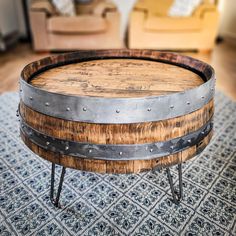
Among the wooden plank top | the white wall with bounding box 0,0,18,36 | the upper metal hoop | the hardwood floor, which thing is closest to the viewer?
the upper metal hoop

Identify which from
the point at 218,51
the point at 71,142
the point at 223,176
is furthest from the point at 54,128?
the point at 218,51

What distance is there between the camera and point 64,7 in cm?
362

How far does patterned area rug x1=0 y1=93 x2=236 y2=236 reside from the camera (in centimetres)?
105

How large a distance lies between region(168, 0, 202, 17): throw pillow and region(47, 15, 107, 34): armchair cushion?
1058 millimetres

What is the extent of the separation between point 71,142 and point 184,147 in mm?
382

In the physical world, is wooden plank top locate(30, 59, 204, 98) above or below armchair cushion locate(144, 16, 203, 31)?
above

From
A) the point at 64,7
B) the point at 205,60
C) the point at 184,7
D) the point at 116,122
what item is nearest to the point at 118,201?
the point at 116,122

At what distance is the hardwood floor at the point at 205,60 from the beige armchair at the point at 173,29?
0.75 ft

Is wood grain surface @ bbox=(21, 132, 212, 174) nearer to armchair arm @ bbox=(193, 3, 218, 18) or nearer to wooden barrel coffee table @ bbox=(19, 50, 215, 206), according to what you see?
wooden barrel coffee table @ bbox=(19, 50, 215, 206)

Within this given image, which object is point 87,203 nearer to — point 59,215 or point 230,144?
point 59,215

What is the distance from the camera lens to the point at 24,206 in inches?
45.4

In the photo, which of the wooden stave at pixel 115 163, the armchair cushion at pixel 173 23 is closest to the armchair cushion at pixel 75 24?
the armchair cushion at pixel 173 23

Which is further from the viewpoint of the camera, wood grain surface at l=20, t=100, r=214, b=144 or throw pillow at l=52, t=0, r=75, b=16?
throw pillow at l=52, t=0, r=75, b=16

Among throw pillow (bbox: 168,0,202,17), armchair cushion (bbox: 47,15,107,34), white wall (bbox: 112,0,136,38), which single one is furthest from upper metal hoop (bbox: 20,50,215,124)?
white wall (bbox: 112,0,136,38)
